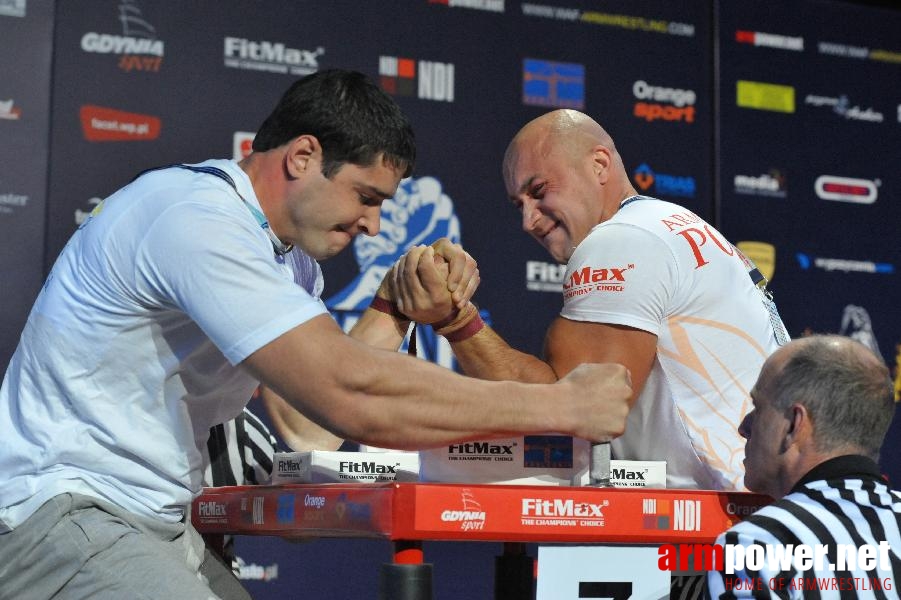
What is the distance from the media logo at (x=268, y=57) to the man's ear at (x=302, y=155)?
255 centimetres

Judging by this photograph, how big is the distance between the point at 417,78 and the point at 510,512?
10.9 feet

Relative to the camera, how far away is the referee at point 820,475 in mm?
1658

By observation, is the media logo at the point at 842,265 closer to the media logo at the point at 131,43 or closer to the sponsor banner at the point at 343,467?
the media logo at the point at 131,43

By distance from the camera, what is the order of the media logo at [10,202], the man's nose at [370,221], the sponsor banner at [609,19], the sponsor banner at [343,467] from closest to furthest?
the sponsor banner at [343,467] < the man's nose at [370,221] < the media logo at [10,202] < the sponsor banner at [609,19]

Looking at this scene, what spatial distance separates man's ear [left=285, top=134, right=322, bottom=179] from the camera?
2.08 m

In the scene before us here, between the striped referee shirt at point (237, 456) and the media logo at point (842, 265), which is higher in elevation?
the media logo at point (842, 265)

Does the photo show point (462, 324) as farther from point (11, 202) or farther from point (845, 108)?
point (845, 108)

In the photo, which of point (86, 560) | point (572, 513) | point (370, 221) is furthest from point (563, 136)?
point (86, 560)

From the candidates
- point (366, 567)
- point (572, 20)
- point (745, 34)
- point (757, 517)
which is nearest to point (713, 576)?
point (757, 517)

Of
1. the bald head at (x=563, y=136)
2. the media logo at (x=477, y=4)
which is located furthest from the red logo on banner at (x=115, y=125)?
the bald head at (x=563, y=136)

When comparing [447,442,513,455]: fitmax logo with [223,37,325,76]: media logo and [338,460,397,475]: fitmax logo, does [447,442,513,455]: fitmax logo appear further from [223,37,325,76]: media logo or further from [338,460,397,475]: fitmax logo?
[223,37,325,76]: media logo

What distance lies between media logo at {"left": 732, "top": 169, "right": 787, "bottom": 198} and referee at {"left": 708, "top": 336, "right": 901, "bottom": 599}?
11.0 feet

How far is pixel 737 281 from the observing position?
2475 millimetres

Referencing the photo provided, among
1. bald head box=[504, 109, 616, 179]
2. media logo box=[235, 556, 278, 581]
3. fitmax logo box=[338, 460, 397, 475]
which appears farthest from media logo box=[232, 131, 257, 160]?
fitmax logo box=[338, 460, 397, 475]
